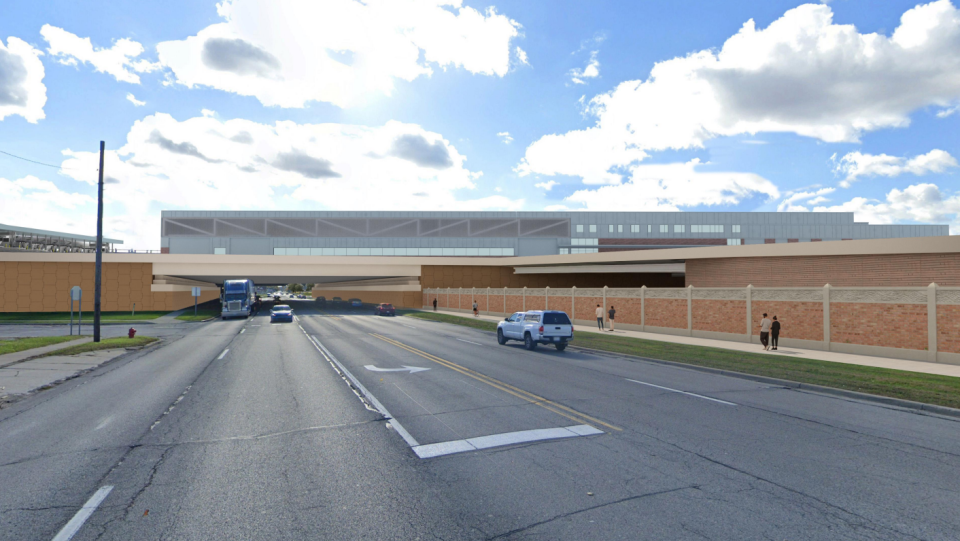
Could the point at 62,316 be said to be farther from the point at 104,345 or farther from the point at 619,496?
the point at 619,496

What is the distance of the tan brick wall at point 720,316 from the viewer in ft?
87.7

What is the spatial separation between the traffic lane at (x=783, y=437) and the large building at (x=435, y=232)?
2443 inches

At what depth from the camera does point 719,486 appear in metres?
6.54

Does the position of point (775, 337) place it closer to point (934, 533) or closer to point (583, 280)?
point (934, 533)

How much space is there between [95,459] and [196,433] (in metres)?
1.57

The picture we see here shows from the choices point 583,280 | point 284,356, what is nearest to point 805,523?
point 284,356

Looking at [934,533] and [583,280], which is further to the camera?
[583,280]

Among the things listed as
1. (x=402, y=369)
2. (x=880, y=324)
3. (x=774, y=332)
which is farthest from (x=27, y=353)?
(x=880, y=324)

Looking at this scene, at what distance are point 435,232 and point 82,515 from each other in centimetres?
7218

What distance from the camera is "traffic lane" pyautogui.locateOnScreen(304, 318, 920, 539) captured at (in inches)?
212

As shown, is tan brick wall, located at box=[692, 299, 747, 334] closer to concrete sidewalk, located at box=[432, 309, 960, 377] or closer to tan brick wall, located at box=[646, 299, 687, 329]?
concrete sidewalk, located at box=[432, 309, 960, 377]

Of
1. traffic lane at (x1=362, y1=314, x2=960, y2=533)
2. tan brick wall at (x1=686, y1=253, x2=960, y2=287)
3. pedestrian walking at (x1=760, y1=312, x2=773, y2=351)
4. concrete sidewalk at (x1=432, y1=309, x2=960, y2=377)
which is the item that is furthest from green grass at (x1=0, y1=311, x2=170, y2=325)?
pedestrian walking at (x1=760, y1=312, x2=773, y2=351)

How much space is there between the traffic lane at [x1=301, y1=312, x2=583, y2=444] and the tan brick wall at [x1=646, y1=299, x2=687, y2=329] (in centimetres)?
1839

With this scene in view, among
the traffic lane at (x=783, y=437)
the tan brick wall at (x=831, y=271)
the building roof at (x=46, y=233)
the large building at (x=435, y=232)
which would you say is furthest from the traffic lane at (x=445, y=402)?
the building roof at (x=46, y=233)
